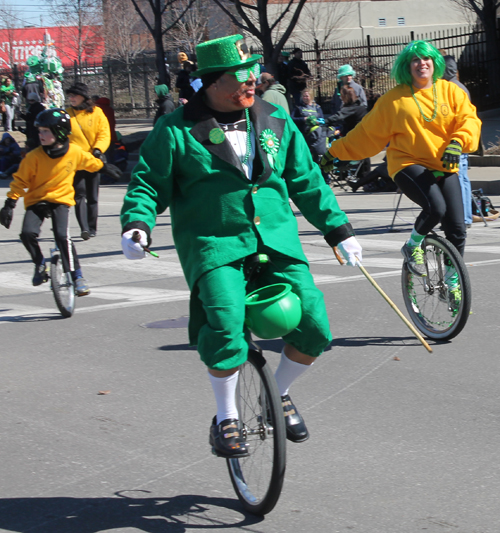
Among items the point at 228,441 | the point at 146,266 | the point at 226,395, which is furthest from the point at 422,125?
the point at 146,266

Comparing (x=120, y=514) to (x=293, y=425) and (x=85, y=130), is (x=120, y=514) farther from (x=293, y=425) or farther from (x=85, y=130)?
(x=85, y=130)

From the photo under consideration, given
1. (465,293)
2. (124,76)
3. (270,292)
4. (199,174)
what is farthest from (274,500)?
(124,76)

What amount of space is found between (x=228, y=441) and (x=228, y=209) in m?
0.95

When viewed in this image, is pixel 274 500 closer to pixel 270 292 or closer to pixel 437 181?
pixel 270 292

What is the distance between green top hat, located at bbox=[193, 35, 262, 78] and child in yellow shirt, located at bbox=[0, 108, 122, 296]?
444 centimetres

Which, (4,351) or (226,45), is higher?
(226,45)

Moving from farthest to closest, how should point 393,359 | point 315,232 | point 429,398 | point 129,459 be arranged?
point 315,232, point 393,359, point 429,398, point 129,459

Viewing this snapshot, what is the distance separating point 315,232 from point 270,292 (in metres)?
8.66

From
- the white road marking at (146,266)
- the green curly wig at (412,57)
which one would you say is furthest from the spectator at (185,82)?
the green curly wig at (412,57)

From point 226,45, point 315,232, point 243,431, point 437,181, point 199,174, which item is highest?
point 226,45

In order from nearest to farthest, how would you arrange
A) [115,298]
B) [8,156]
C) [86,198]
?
[115,298], [86,198], [8,156]

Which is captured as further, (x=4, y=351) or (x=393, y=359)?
(x=4, y=351)

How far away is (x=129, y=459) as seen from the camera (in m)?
4.48

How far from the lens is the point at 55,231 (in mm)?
8195
